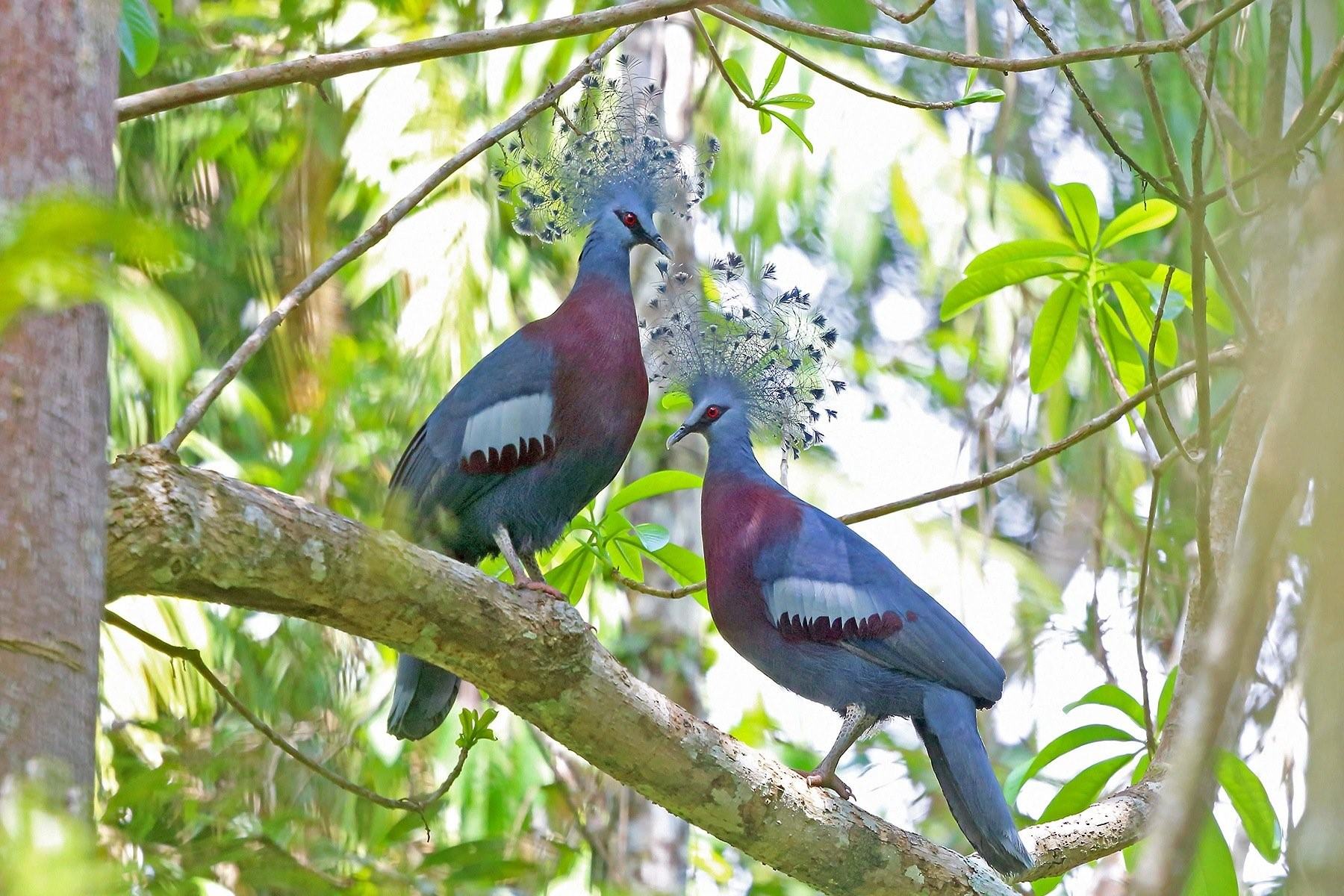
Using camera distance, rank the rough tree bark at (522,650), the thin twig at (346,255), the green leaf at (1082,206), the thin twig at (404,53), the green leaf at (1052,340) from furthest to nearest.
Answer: the green leaf at (1052,340), the green leaf at (1082,206), the thin twig at (404,53), the thin twig at (346,255), the rough tree bark at (522,650)

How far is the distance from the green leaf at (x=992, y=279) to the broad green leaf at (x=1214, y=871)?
1.25m

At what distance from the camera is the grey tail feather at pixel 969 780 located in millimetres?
2523

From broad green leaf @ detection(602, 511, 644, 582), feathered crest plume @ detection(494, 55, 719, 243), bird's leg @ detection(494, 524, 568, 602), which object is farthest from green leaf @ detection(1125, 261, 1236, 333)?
bird's leg @ detection(494, 524, 568, 602)

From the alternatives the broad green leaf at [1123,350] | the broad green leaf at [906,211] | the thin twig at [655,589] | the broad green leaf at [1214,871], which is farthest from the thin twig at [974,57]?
the broad green leaf at [906,211]

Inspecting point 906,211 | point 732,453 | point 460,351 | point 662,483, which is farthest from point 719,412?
point 906,211

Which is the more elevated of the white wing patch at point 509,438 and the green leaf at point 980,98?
the green leaf at point 980,98

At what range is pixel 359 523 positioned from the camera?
1.93m

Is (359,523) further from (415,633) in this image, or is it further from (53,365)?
(53,365)

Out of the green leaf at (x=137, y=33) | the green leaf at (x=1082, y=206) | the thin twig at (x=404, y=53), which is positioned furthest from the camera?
the green leaf at (x=1082, y=206)

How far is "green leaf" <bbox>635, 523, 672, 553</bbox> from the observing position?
9.05 feet

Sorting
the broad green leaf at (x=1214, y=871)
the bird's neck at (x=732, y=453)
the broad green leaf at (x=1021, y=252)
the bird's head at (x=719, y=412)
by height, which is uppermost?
the broad green leaf at (x=1021, y=252)

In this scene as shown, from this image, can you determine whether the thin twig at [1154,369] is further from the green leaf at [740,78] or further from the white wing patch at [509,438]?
the white wing patch at [509,438]

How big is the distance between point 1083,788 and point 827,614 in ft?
2.78

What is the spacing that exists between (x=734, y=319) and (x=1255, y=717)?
260 centimetres
